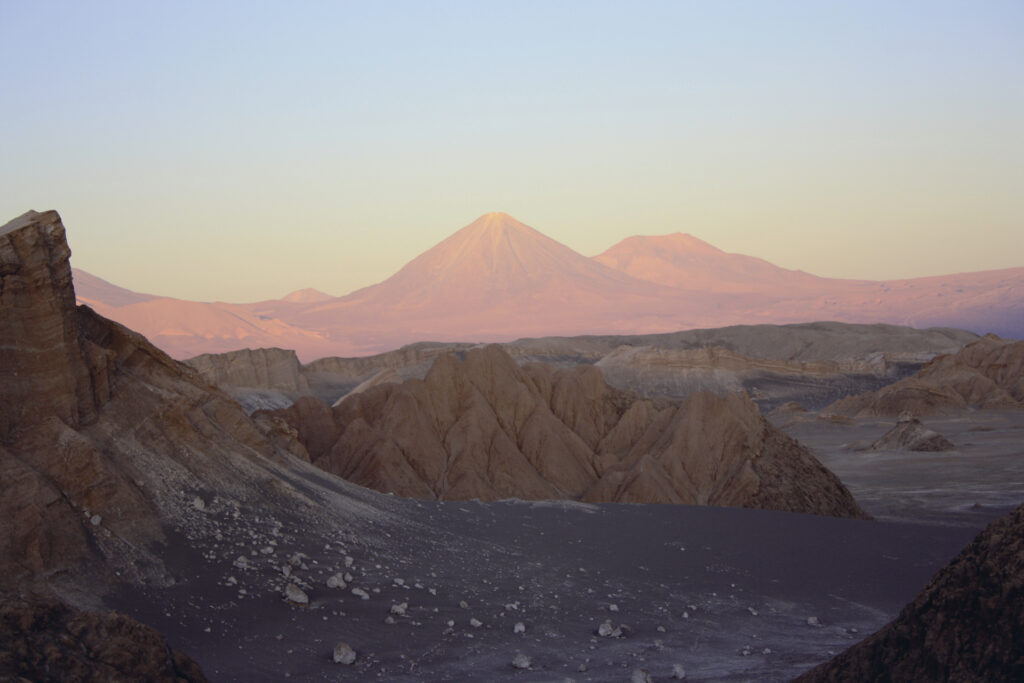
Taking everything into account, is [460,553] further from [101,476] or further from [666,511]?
[666,511]

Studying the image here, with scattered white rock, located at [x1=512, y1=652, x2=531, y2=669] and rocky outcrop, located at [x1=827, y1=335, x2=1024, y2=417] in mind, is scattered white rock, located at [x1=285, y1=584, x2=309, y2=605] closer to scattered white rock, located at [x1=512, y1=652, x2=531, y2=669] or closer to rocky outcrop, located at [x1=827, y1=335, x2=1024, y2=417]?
scattered white rock, located at [x1=512, y1=652, x2=531, y2=669]

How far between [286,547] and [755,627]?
19.0ft

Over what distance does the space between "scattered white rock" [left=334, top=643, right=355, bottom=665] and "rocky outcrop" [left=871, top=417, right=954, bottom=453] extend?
121ft

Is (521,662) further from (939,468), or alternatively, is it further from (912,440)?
(912,440)

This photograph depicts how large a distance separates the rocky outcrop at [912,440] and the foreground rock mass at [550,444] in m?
13.9

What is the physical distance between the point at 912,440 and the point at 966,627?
38.0m

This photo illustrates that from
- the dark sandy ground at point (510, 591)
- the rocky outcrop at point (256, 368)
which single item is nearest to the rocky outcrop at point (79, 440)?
the dark sandy ground at point (510, 591)

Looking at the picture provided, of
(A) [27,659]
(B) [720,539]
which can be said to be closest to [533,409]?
(B) [720,539]

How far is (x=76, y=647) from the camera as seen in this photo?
600cm

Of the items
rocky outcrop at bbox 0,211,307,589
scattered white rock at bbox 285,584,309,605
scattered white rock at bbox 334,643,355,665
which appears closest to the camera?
scattered white rock at bbox 334,643,355,665

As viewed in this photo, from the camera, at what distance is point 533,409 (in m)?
31.5

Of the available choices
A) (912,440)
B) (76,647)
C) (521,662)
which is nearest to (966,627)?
(521,662)

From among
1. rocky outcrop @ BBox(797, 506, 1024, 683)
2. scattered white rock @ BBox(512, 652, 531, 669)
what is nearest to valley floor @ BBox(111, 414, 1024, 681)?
scattered white rock @ BBox(512, 652, 531, 669)

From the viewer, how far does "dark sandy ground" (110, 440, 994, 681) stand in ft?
29.7
